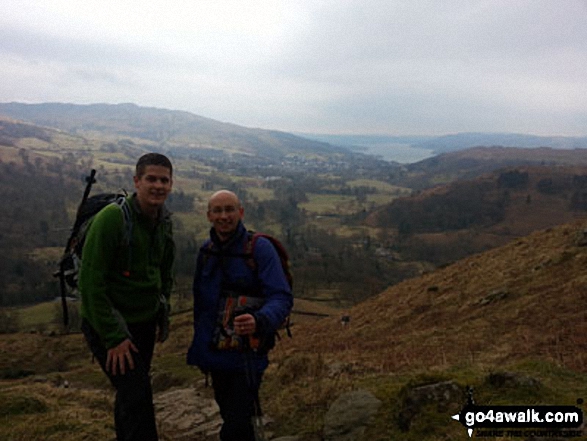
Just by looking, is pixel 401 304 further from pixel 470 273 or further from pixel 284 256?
pixel 284 256

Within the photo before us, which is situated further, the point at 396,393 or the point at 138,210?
the point at 396,393

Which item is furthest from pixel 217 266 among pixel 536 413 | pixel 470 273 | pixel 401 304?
pixel 470 273

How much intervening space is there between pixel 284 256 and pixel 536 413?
12.9 feet

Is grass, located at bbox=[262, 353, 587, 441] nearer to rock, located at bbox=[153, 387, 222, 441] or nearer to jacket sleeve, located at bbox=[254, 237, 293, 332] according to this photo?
rock, located at bbox=[153, 387, 222, 441]

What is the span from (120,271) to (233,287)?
1.31 metres

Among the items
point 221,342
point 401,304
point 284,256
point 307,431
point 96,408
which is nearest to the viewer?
point 221,342

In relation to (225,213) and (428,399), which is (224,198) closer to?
(225,213)

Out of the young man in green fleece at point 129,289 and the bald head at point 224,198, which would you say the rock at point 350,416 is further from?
the bald head at point 224,198

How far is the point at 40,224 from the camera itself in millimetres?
174375

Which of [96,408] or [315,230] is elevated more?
[96,408]

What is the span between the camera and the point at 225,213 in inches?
191

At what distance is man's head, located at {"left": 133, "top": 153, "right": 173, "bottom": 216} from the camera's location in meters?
4.82

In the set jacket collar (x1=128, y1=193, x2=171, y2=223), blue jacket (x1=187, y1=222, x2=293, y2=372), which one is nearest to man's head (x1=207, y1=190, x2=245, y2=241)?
blue jacket (x1=187, y1=222, x2=293, y2=372)

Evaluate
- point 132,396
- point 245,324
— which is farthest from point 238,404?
point 132,396
